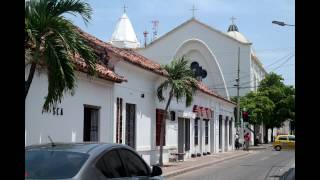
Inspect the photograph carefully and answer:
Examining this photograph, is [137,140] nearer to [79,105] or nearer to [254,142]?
[79,105]

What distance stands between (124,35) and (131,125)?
49.5 meters

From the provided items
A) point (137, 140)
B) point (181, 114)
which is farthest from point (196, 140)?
point (137, 140)

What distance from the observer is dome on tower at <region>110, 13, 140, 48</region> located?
7025 centimetres

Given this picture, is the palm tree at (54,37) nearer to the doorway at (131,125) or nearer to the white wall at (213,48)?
the doorway at (131,125)

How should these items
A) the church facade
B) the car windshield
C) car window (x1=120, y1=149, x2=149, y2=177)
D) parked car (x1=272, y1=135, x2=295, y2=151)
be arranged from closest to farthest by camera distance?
the car windshield, car window (x1=120, y1=149, x2=149, y2=177), parked car (x1=272, y1=135, x2=295, y2=151), the church facade

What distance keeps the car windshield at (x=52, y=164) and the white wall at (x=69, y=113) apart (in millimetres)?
7791

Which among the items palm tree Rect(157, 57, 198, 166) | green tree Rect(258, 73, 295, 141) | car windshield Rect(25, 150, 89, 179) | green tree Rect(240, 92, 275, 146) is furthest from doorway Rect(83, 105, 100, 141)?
green tree Rect(258, 73, 295, 141)

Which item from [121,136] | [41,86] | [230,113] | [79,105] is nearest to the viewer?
[41,86]

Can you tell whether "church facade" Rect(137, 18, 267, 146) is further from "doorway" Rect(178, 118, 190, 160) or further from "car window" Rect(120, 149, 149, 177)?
"car window" Rect(120, 149, 149, 177)

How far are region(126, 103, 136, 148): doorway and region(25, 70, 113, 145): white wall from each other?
260cm

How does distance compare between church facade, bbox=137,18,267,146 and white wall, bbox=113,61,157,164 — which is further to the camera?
church facade, bbox=137,18,267,146
